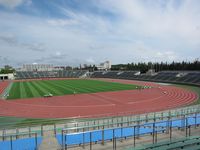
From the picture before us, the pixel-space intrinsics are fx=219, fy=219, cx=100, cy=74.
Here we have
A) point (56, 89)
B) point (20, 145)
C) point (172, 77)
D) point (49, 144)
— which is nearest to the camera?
point (20, 145)

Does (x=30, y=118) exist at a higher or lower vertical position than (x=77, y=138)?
lower

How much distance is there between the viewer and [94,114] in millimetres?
25219

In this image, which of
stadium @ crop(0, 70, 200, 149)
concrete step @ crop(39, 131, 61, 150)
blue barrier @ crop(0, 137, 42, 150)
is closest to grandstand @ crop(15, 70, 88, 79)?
stadium @ crop(0, 70, 200, 149)

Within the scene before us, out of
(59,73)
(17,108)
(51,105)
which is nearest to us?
(17,108)

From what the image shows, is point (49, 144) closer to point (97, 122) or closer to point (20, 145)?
point (20, 145)

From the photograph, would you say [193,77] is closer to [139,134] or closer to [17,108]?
[17,108]

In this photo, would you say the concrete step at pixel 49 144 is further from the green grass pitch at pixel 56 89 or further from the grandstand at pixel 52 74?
the grandstand at pixel 52 74

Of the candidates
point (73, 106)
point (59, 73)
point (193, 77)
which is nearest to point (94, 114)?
point (73, 106)

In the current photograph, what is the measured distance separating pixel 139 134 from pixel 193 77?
55.7 m

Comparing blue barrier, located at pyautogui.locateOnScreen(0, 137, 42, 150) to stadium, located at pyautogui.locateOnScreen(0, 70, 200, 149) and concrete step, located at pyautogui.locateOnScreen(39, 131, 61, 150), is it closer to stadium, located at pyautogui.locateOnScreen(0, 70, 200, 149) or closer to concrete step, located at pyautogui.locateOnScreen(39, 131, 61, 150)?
Answer: stadium, located at pyautogui.locateOnScreen(0, 70, 200, 149)

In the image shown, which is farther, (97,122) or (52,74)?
(52,74)

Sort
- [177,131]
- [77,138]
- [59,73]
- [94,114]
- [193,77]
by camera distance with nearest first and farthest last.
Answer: [77,138] < [177,131] < [94,114] < [193,77] < [59,73]

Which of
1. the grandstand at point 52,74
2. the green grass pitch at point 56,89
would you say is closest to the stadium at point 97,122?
the green grass pitch at point 56,89

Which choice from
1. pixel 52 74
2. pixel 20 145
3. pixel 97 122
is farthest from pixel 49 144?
pixel 52 74
